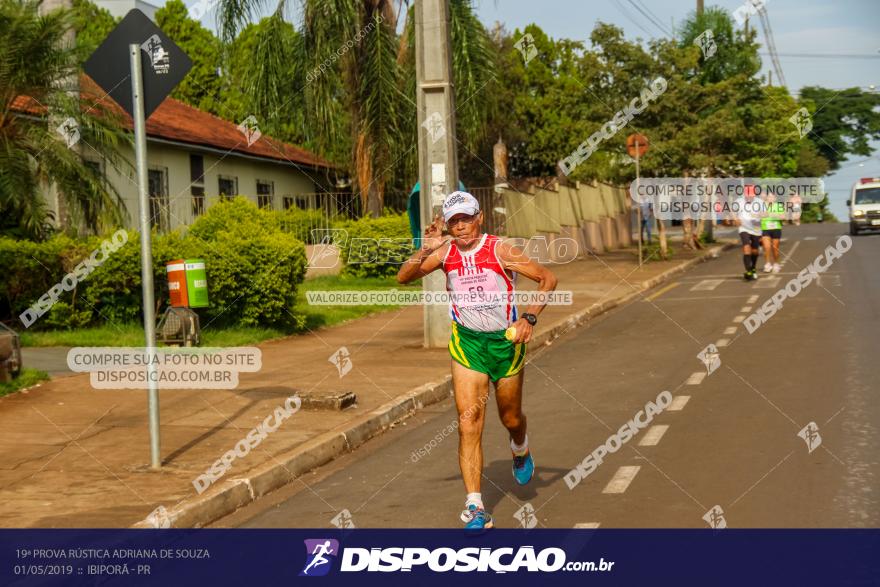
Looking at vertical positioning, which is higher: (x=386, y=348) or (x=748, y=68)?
(x=748, y=68)

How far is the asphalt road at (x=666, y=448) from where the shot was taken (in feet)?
21.8

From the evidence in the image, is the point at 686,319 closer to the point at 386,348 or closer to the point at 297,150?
the point at 386,348

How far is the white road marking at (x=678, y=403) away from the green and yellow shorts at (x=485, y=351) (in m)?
3.63

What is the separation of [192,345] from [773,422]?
778cm

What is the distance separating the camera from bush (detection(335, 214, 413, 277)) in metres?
22.6

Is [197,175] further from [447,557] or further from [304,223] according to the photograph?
[447,557]

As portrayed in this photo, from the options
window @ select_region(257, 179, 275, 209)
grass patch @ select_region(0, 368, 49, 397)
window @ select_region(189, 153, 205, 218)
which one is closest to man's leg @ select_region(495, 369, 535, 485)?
grass patch @ select_region(0, 368, 49, 397)

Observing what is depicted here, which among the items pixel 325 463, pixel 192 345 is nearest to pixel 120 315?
pixel 192 345

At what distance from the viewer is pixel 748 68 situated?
3638 cm

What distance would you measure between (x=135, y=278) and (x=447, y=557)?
987 centimetres

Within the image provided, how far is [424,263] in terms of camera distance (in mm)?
6574

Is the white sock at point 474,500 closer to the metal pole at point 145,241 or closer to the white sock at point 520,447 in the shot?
the white sock at point 520,447

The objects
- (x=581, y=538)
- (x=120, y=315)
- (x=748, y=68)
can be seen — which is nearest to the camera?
(x=581, y=538)

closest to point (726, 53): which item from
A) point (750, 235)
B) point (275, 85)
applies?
point (750, 235)
